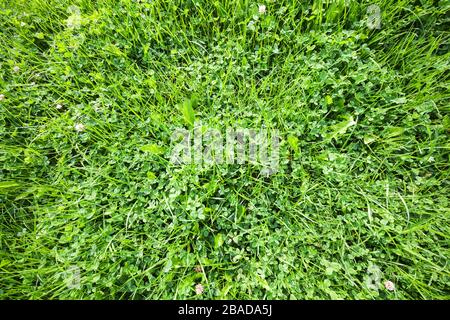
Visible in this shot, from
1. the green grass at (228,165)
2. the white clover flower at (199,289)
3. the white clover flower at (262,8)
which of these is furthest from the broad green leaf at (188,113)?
the white clover flower at (199,289)

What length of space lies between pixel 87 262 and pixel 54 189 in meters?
0.55

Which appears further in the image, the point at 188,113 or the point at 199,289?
the point at 188,113

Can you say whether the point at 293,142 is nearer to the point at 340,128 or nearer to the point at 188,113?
the point at 340,128

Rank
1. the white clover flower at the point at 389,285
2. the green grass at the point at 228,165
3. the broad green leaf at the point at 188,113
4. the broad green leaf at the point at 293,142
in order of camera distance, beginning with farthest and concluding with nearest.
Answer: the broad green leaf at the point at 188,113 → the broad green leaf at the point at 293,142 → the green grass at the point at 228,165 → the white clover flower at the point at 389,285

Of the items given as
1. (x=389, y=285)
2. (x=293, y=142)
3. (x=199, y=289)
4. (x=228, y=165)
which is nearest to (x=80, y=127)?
(x=228, y=165)

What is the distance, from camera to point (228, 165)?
5.88 ft

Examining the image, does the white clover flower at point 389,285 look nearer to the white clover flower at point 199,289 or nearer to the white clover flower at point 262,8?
the white clover flower at point 199,289

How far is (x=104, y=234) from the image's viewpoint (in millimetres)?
1669

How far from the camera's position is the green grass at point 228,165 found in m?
1.61

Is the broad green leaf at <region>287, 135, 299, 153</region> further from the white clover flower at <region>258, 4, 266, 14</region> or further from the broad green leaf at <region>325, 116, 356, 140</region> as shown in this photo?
the white clover flower at <region>258, 4, 266, 14</region>

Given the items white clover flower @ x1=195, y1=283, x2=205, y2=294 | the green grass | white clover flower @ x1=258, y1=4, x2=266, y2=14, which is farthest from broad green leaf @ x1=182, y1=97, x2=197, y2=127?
white clover flower @ x1=195, y1=283, x2=205, y2=294
